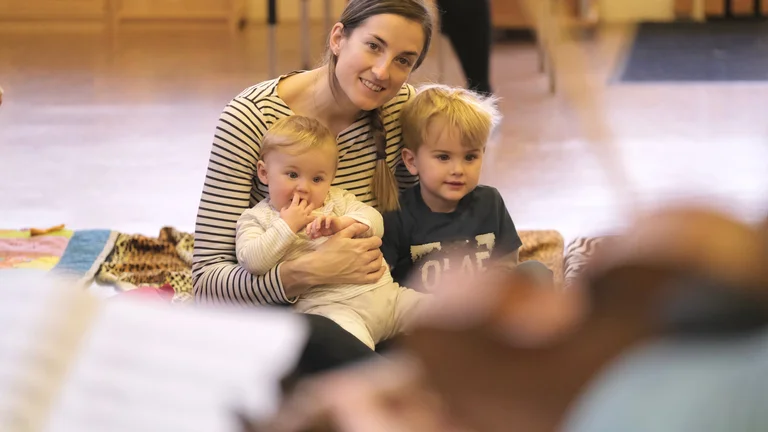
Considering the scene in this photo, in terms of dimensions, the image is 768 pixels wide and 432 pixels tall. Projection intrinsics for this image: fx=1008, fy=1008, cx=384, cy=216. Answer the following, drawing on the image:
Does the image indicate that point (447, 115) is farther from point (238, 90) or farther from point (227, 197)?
point (238, 90)

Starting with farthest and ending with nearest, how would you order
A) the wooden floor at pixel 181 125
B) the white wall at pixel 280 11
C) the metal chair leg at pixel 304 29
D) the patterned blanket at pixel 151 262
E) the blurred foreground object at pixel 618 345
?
the white wall at pixel 280 11, the metal chair leg at pixel 304 29, the wooden floor at pixel 181 125, the patterned blanket at pixel 151 262, the blurred foreground object at pixel 618 345

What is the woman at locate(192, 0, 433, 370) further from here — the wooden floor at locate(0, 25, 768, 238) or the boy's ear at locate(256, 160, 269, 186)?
the wooden floor at locate(0, 25, 768, 238)

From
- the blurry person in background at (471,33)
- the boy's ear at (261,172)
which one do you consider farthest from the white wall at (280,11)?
the boy's ear at (261,172)

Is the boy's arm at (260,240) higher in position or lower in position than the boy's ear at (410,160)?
lower

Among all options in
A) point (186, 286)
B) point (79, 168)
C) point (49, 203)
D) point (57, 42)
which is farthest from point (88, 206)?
point (57, 42)

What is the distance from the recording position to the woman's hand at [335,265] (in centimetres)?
148

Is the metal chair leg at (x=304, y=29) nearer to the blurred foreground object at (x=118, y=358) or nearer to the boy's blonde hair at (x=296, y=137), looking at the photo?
the boy's blonde hair at (x=296, y=137)

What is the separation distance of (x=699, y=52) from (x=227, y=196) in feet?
12.9

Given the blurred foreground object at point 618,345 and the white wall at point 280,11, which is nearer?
the blurred foreground object at point 618,345

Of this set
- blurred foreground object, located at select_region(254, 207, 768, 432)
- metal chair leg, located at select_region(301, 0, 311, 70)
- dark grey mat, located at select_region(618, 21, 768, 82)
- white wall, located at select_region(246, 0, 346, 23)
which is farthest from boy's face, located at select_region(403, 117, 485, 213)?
white wall, located at select_region(246, 0, 346, 23)

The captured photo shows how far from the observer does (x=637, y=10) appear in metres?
5.98

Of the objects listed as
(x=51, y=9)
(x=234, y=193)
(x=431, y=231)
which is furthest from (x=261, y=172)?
(x=51, y=9)

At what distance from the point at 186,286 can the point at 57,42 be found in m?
3.90

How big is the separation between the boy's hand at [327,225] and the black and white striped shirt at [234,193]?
95mm
